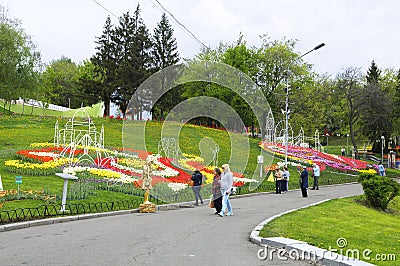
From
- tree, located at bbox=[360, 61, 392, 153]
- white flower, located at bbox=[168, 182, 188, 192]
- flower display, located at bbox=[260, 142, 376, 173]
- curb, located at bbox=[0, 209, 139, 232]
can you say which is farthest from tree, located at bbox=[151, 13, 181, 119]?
curb, located at bbox=[0, 209, 139, 232]

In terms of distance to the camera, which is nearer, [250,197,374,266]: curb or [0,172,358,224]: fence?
[250,197,374,266]: curb

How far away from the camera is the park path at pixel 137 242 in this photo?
8.33 m

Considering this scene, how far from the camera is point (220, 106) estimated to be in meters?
24.6

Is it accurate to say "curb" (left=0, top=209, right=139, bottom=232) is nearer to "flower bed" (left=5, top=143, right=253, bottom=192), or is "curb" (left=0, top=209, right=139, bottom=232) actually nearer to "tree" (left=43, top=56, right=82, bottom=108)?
"flower bed" (left=5, top=143, right=253, bottom=192)

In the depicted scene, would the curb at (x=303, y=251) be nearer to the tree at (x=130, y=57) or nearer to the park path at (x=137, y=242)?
the park path at (x=137, y=242)

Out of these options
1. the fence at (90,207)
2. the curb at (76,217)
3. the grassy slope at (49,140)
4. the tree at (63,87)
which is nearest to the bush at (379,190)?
the fence at (90,207)

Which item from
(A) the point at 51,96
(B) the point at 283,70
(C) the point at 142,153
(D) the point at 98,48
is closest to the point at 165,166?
(C) the point at 142,153

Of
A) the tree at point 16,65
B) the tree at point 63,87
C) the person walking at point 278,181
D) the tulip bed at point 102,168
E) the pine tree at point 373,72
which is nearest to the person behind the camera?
the tulip bed at point 102,168

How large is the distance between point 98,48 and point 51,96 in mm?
23170

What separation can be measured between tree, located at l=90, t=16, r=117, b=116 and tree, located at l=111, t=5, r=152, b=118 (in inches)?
26.3

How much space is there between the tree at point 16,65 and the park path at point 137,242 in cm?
3910

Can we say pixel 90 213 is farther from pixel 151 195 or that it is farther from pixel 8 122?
pixel 8 122

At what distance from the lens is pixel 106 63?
59688 mm

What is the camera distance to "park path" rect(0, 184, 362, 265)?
833 centimetres
